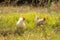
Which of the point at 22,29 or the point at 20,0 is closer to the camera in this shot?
the point at 22,29

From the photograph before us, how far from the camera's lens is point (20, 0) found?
935cm

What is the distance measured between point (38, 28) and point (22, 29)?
41 centimetres

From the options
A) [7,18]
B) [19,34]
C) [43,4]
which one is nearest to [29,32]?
[19,34]

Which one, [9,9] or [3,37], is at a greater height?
[3,37]

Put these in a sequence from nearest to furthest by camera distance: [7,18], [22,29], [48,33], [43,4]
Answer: [48,33]
[22,29]
[7,18]
[43,4]

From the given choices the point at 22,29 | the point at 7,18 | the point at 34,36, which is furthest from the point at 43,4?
the point at 34,36

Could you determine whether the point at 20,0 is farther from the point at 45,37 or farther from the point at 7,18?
the point at 45,37

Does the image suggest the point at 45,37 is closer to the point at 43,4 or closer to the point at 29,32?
the point at 29,32

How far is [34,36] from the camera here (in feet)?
17.2

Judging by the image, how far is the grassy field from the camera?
17.1ft

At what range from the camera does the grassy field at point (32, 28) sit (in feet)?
17.1

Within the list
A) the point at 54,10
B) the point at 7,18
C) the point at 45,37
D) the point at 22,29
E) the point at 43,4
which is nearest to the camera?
the point at 45,37

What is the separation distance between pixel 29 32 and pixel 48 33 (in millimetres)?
456

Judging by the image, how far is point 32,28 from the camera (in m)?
6.01
